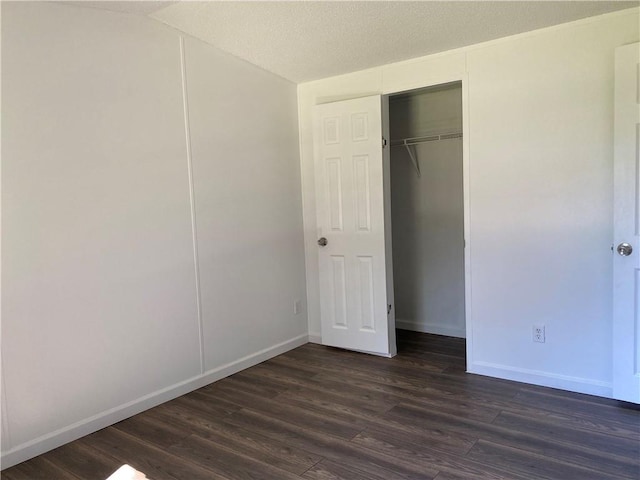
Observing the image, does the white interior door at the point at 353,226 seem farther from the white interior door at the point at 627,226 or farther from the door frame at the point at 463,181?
the white interior door at the point at 627,226

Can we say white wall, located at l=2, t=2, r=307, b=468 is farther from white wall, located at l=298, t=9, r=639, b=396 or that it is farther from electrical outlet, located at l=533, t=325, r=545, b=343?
electrical outlet, located at l=533, t=325, r=545, b=343

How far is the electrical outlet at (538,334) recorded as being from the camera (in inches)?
119

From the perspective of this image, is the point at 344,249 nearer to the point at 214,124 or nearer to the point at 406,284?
the point at 406,284

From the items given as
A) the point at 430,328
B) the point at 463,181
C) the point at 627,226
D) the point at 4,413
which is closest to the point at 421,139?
the point at 463,181

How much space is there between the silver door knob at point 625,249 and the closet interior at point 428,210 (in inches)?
61.8

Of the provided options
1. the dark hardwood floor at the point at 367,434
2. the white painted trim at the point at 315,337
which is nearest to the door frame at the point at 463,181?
the white painted trim at the point at 315,337

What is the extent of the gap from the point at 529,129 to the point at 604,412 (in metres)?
1.76

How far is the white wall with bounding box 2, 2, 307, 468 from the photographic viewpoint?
7.44ft

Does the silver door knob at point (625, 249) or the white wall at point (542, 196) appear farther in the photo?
the white wall at point (542, 196)

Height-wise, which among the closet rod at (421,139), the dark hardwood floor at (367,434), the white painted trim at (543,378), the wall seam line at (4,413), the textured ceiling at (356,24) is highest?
the textured ceiling at (356,24)

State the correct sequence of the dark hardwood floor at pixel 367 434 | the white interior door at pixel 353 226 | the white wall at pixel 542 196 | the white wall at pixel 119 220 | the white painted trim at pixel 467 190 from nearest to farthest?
1. the dark hardwood floor at pixel 367 434
2. the white wall at pixel 119 220
3. the white wall at pixel 542 196
4. the white painted trim at pixel 467 190
5. the white interior door at pixel 353 226

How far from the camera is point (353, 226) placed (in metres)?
3.79

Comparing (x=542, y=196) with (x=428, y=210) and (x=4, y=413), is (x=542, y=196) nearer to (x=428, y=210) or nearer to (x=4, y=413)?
(x=428, y=210)

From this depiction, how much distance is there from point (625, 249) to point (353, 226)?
189 centimetres
